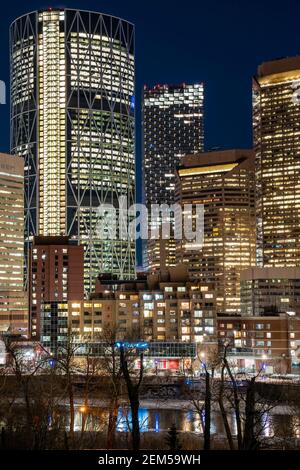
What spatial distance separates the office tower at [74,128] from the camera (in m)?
183

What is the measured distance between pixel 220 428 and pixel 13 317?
104961 mm

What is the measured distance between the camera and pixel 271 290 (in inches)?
5281

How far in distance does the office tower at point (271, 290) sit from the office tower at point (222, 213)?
1568 inches

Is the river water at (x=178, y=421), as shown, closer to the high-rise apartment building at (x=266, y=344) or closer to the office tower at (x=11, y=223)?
the high-rise apartment building at (x=266, y=344)

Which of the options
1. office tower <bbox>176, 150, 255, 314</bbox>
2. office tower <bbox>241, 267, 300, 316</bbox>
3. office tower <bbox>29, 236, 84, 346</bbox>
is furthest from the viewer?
office tower <bbox>176, 150, 255, 314</bbox>

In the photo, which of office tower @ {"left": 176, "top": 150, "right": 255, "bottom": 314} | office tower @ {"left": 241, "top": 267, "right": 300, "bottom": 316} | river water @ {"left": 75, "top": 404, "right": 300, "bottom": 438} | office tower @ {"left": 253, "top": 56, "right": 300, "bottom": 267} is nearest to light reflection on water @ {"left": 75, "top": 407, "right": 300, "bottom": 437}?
river water @ {"left": 75, "top": 404, "right": 300, "bottom": 438}

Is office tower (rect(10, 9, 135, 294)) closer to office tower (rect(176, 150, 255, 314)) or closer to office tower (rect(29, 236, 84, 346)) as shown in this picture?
office tower (rect(176, 150, 255, 314))

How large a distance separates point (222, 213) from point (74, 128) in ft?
129

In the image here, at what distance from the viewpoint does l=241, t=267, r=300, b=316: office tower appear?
13164cm

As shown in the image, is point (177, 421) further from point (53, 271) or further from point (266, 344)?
point (53, 271)

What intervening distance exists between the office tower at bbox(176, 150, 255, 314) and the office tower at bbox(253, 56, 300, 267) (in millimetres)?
4307

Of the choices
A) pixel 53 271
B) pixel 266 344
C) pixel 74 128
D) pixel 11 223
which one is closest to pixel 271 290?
pixel 53 271

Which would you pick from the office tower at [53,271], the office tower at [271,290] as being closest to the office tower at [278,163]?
the office tower at [271,290]
